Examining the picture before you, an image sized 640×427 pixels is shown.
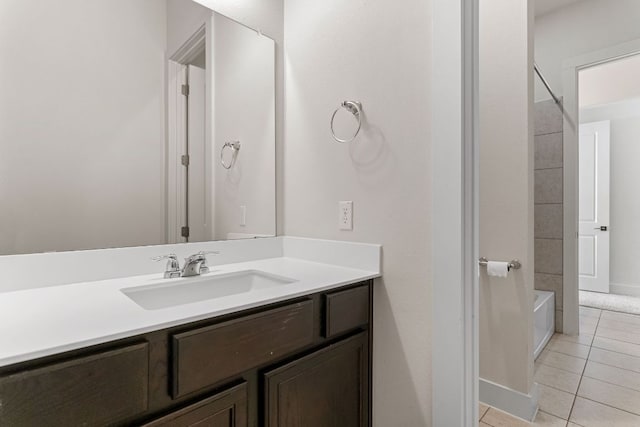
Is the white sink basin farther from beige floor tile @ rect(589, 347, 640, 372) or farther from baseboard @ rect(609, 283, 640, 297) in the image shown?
baseboard @ rect(609, 283, 640, 297)

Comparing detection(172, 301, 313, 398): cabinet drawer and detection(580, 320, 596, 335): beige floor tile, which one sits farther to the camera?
A: detection(580, 320, 596, 335): beige floor tile

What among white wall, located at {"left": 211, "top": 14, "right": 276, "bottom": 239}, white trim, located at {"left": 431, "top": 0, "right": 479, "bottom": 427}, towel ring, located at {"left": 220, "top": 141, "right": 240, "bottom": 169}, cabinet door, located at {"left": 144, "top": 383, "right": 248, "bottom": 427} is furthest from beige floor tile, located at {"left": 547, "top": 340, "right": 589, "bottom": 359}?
towel ring, located at {"left": 220, "top": 141, "right": 240, "bottom": 169}

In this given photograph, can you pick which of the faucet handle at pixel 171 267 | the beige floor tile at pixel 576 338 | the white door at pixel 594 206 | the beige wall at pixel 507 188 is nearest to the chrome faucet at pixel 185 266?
the faucet handle at pixel 171 267

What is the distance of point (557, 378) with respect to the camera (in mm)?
2029

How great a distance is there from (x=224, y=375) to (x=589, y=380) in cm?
228

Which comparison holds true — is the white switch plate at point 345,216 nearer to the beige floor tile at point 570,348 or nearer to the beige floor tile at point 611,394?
the beige floor tile at point 611,394

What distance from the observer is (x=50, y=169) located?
1106 mm

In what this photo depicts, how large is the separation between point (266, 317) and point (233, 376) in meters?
0.17

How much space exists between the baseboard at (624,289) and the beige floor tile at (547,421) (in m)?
3.34

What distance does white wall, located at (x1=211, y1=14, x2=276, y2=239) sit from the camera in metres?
1.53

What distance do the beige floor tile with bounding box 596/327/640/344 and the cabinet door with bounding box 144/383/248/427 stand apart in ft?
10.2

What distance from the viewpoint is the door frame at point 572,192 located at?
2.69m

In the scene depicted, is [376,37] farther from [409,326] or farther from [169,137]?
[409,326]

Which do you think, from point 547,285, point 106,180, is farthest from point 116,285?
point 547,285
